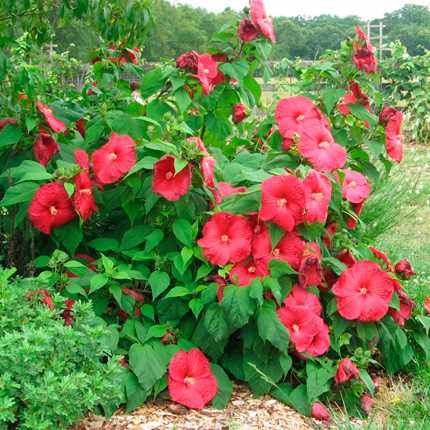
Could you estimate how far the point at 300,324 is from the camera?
245cm

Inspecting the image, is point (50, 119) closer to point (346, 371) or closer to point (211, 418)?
point (211, 418)

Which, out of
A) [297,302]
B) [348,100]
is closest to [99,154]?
[297,302]

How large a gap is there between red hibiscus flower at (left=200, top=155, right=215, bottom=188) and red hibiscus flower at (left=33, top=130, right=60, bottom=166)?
2.12 ft

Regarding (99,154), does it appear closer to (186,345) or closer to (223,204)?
(223,204)

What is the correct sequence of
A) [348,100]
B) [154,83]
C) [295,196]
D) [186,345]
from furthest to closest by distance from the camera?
[348,100] < [154,83] < [186,345] < [295,196]

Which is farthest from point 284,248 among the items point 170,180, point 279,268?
point 170,180

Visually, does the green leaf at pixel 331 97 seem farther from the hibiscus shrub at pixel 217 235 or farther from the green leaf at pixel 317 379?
the green leaf at pixel 317 379

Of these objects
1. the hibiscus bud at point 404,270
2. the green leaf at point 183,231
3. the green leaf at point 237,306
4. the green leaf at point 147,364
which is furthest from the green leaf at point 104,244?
the hibiscus bud at point 404,270

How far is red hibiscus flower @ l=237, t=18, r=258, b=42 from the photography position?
277 centimetres

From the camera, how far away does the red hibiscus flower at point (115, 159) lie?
8.12 ft

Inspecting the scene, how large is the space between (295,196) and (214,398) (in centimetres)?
72

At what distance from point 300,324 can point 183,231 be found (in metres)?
0.50

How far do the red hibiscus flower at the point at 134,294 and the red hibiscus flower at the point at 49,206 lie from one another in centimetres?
33

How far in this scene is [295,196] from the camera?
7.62 feet
